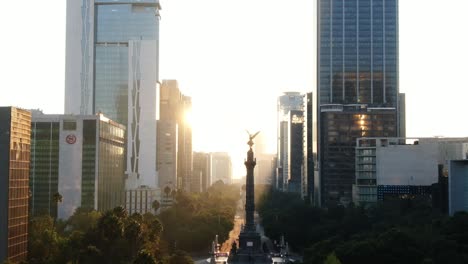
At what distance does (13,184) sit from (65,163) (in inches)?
2853

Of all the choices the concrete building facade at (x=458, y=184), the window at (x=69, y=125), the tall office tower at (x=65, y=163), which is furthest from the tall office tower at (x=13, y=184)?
the concrete building facade at (x=458, y=184)

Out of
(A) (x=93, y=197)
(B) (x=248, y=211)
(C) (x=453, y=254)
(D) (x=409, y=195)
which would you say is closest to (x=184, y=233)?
(B) (x=248, y=211)

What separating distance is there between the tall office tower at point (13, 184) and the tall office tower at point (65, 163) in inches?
2572

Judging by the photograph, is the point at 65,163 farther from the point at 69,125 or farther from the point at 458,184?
the point at 458,184

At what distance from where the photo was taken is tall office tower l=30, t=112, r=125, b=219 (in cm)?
16100

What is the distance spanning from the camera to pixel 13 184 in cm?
8981

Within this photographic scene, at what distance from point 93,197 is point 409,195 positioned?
70054 mm

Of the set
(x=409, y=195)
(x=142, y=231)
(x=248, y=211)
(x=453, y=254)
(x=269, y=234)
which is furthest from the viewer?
(x=409, y=195)

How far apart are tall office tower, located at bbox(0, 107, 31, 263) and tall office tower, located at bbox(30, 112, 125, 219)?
6532 centimetres

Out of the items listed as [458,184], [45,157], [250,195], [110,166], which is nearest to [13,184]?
[250,195]

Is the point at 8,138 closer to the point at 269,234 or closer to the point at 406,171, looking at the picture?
the point at 269,234

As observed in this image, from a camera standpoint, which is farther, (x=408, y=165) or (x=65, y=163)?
(x=408, y=165)

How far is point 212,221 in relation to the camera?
533 feet

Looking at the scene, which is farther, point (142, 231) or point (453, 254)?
point (142, 231)
